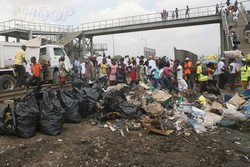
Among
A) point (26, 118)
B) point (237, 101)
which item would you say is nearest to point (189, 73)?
point (237, 101)

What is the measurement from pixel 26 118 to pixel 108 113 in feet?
6.14

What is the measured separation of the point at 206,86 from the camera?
424 inches

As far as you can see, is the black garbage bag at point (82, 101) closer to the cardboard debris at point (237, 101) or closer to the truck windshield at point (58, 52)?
the cardboard debris at point (237, 101)

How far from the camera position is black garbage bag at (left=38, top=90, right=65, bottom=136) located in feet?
16.8

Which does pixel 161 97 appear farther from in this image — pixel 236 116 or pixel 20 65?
pixel 20 65

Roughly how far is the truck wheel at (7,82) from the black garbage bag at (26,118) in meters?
6.52

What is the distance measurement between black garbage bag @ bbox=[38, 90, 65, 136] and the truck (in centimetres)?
657

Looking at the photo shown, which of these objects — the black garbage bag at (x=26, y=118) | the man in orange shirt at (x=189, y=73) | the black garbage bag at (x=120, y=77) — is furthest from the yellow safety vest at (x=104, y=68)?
the black garbage bag at (x=26, y=118)

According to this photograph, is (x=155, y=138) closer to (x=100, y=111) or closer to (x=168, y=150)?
(x=168, y=150)

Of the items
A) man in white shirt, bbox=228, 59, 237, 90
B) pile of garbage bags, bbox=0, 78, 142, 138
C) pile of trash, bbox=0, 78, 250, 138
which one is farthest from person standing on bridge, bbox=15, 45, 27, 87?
man in white shirt, bbox=228, 59, 237, 90

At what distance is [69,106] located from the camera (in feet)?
18.9

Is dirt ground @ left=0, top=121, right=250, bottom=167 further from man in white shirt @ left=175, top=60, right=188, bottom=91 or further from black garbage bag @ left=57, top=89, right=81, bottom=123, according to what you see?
man in white shirt @ left=175, top=60, right=188, bottom=91

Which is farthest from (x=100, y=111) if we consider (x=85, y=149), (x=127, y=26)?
(x=127, y=26)

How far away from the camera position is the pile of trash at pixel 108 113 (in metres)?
4.98
